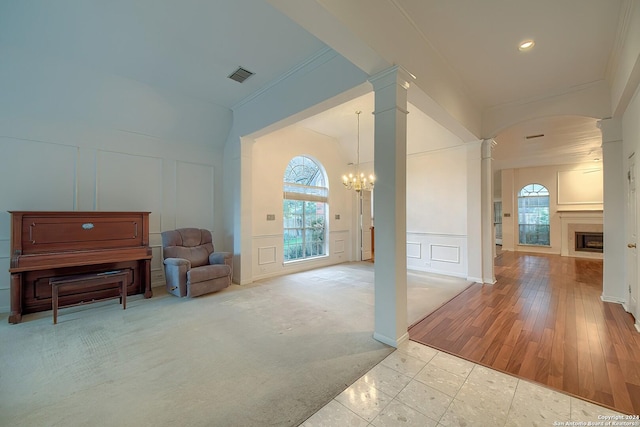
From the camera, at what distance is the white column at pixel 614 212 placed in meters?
3.37

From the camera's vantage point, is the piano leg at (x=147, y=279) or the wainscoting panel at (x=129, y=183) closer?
the piano leg at (x=147, y=279)

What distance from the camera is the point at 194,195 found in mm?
4906

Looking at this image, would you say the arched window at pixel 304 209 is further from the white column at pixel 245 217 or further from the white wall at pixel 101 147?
the white wall at pixel 101 147

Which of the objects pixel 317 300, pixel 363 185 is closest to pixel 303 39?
pixel 363 185

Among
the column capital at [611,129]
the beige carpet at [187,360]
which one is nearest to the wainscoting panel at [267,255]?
the beige carpet at [187,360]

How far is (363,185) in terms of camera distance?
207 inches

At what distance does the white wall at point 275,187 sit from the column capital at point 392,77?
3034 millimetres

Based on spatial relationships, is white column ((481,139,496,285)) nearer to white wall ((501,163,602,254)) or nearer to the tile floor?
the tile floor

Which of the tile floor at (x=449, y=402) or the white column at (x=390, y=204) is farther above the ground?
the white column at (x=390, y=204)

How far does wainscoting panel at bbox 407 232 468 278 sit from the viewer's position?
506cm

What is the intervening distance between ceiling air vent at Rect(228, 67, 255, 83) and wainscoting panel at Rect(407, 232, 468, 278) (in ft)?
15.2

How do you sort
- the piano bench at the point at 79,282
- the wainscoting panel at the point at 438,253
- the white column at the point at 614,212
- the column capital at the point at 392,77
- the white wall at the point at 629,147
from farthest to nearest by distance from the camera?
1. the wainscoting panel at the point at 438,253
2. the white column at the point at 614,212
3. the piano bench at the point at 79,282
4. the white wall at the point at 629,147
5. the column capital at the point at 392,77

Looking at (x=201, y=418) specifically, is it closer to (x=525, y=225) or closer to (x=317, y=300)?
(x=317, y=300)

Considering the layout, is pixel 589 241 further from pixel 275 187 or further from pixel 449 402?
pixel 275 187
